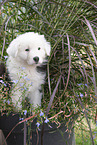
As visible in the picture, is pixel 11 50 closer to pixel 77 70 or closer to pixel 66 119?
pixel 77 70

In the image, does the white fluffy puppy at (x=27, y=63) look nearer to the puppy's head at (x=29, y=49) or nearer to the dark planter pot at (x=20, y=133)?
the puppy's head at (x=29, y=49)

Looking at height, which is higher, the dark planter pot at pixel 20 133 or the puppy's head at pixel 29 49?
the puppy's head at pixel 29 49

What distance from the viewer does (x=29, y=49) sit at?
5.32 feet

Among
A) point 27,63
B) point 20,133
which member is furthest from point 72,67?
point 20,133

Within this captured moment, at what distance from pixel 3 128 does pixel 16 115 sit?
8.1 inches

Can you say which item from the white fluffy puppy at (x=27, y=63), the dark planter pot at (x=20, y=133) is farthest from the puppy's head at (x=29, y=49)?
the dark planter pot at (x=20, y=133)

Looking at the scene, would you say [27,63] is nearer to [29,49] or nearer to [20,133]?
[29,49]

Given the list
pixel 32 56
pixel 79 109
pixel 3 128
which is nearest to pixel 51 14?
pixel 32 56

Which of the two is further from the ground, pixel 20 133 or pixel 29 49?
pixel 29 49

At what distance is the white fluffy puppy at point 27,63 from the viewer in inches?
61.7

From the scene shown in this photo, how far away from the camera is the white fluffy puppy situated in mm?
1568

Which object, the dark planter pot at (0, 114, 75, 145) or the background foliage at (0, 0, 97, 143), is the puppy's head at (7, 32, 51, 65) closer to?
the background foliage at (0, 0, 97, 143)

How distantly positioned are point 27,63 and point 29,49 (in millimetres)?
142

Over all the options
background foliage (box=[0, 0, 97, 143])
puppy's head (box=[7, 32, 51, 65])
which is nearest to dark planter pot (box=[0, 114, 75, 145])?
background foliage (box=[0, 0, 97, 143])
